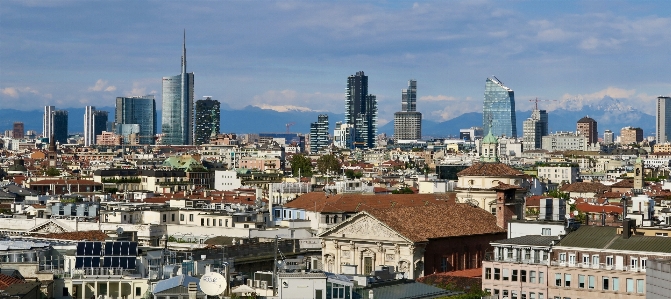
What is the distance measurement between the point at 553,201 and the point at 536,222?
2204mm

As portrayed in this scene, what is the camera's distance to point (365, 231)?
2766 inches

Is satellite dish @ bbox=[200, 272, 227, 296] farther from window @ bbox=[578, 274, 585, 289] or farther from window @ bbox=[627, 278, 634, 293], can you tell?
window @ bbox=[578, 274, 585, 289]

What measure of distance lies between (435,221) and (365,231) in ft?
12.5

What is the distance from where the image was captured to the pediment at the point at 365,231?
69125 millimetres

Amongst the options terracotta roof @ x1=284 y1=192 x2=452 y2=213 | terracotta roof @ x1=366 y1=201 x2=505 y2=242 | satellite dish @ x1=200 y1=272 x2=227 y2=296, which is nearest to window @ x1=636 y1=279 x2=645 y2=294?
terracotta roof @ x1=366 y1=201 x2=505 y2=242

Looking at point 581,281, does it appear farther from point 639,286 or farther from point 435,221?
point 435,221

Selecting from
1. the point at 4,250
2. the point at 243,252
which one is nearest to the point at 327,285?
the point at 4,250

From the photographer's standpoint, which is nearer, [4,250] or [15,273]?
[15,273]

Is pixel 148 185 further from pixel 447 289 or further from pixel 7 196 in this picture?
pixel 447 289

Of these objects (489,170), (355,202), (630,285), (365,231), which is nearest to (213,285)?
(630,285)

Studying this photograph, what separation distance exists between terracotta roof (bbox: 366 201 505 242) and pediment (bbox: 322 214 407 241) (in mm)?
277

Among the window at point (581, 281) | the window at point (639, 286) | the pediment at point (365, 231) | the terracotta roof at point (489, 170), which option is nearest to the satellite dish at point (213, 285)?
the window at point (639, 286)

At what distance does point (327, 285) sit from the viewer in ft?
147

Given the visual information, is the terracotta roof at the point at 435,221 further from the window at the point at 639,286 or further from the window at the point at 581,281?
the window at the point at 639,286
